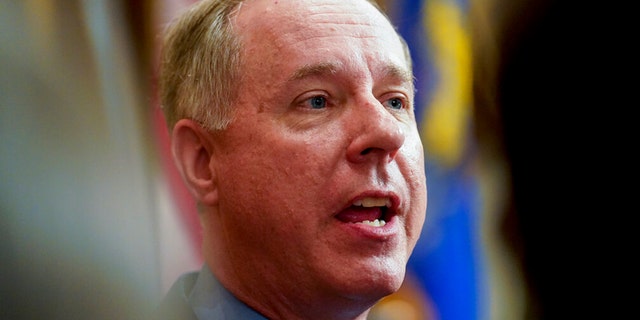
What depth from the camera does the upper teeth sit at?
1240 millimetres

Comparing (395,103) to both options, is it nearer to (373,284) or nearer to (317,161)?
(317,161)

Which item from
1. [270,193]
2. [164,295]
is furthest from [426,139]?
[164,295]

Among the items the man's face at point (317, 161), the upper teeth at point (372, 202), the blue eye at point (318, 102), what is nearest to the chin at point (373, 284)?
the man's face at point (317, 161)

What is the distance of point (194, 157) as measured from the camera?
1349mm

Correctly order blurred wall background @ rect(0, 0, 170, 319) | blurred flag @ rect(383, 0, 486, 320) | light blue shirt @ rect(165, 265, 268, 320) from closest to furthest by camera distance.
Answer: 1. blurred wall background @ rect(0, 0, 170, 319)
2. light blue shirt @ rect(165, 265, 268, 320)
3. blurred flag @ rect(383, 0, 486, 320)

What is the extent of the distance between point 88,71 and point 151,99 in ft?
0.47

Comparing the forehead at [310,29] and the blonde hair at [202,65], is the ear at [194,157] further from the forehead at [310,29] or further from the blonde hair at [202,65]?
the forehead at [310,29]

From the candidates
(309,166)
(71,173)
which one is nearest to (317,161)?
(309,166)

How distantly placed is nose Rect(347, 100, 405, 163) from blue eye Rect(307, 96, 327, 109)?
0.06m

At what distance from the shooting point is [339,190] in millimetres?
1219

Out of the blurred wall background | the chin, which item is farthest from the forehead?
the chin

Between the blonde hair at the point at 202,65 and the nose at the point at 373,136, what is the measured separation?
0.21 metres

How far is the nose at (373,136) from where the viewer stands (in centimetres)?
122

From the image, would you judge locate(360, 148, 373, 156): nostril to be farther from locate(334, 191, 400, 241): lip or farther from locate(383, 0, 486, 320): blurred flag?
locate(383, 0, 486, 320): blurred flag
